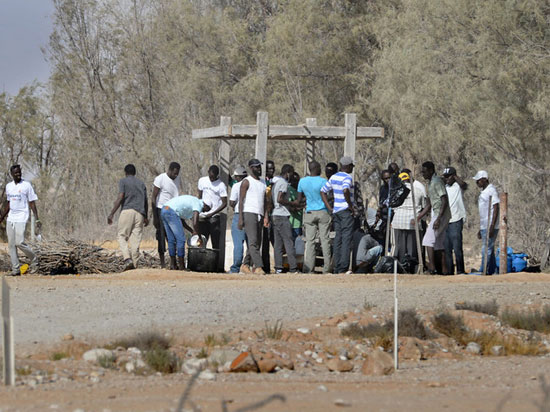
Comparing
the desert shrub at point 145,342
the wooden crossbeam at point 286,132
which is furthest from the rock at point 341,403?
the wooden crossbeam at point 286,132

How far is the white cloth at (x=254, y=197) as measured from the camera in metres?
15.6

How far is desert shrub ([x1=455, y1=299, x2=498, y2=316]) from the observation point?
1142cm

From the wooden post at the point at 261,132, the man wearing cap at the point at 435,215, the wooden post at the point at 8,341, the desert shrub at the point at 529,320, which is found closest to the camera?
the wooden post at the point at 8,341

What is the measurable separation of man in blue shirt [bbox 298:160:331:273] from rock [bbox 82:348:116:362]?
26.3ft

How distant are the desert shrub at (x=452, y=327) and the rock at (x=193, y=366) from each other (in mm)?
3169

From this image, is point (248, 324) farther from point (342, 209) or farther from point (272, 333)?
point (342, 209)

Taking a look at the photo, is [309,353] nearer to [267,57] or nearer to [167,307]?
[167,307]

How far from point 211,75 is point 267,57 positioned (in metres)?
3.08

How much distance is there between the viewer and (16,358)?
816 centimetres

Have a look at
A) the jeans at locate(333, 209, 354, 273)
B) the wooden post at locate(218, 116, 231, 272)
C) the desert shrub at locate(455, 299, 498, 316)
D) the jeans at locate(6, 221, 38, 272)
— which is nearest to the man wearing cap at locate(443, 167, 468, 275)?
the jeans at locate(333, 209, 354, 273)

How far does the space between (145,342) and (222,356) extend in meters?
0.75

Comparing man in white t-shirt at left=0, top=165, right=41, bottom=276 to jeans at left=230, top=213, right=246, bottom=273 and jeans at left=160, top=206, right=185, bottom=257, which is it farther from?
jeans at left=230, top=213, right=246, bottom=273

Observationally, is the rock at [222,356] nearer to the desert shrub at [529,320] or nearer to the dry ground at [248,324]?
the dry ground at [248,324]

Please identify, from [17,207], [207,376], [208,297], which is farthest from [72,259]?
[207,376]
